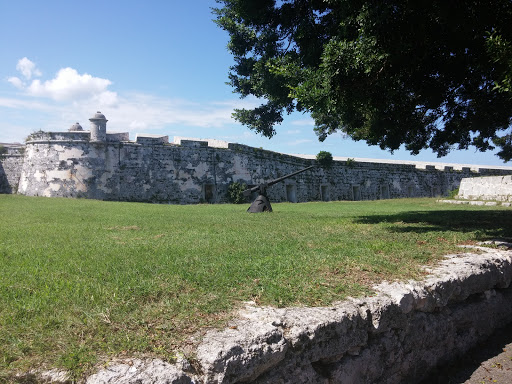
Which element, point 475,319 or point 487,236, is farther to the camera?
point 487,236

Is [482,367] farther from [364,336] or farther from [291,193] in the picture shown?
[291,193]

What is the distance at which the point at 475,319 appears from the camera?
162 inches

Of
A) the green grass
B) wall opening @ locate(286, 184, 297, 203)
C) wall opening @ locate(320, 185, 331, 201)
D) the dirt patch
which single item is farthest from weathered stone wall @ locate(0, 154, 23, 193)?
the dirt patch

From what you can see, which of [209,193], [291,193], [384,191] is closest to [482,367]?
[209,193]

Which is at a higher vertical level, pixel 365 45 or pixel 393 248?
pixel 365 45

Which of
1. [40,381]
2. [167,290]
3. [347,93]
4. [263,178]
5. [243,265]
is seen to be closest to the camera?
[40,381]

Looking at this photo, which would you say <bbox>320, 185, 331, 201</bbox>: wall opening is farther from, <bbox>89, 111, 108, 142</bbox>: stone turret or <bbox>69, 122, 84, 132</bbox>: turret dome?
<bbox>69, 122, 84, 132</bbox>: turret dome

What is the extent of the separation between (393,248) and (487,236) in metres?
2.13

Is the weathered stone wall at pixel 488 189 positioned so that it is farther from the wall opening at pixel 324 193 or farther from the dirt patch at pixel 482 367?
the dirt patch at pixel 482 367

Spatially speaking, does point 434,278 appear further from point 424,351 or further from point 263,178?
point 263,178

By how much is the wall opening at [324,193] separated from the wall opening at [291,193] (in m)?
2.53

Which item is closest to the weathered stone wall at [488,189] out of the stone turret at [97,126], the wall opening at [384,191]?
the wall opening at [384,191]

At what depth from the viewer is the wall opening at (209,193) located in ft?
69.8

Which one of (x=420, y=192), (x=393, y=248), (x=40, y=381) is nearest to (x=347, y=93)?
(x=393, y=248)
